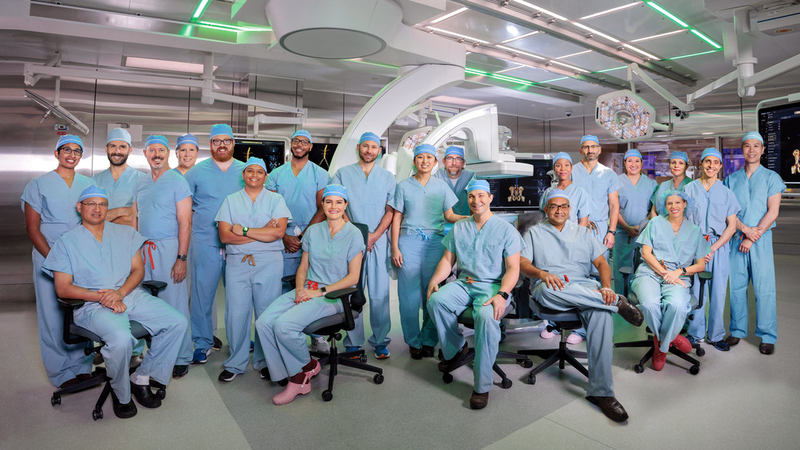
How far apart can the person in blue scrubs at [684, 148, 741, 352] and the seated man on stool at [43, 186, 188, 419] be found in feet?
11.5

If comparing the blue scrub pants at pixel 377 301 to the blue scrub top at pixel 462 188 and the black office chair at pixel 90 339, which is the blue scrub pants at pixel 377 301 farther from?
the black office chair at pixel 90 339

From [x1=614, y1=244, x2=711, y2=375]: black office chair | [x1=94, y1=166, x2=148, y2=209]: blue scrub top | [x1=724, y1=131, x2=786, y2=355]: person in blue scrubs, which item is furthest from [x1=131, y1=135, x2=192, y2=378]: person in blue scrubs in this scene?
[x1=724, y1=131, x2=786, y2=355]: person in blue scrubs

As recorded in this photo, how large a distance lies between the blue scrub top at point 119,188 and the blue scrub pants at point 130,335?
0.74 metres

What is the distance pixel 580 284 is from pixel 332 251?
1.46 metres

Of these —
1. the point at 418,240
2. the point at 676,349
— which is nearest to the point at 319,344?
the point at 418,240

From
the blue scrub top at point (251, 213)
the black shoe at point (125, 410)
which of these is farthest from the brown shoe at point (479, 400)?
the black shoe at point (125, 410)

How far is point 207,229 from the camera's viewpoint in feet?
10.6

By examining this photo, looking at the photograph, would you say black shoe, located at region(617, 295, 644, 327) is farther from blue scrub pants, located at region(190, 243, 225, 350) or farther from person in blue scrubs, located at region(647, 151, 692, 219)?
blue scrub pants, located at region(190, 243, 225, 350)

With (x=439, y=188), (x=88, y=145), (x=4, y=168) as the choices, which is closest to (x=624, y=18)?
(x=439, y=188)

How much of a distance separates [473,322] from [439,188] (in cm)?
103

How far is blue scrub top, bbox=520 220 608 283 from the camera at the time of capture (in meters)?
2.90

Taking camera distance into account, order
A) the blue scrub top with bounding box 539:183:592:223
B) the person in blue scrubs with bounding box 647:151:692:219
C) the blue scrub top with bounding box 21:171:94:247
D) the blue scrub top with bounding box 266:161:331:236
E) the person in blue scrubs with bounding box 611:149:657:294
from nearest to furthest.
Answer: the blue scrub top with bounding box 21:171:94:247
the blue scrub top with bounding box 266:161:331:236
the blue scrub top with bounding box 539:183:592:223
the person in blue scrubs with bounding box 647:151:692:219
the person in blue scrubs with bounding box 611:149:657:294

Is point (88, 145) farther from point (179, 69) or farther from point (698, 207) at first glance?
point (698, 207)

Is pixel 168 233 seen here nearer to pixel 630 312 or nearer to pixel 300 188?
pixel 300 188
